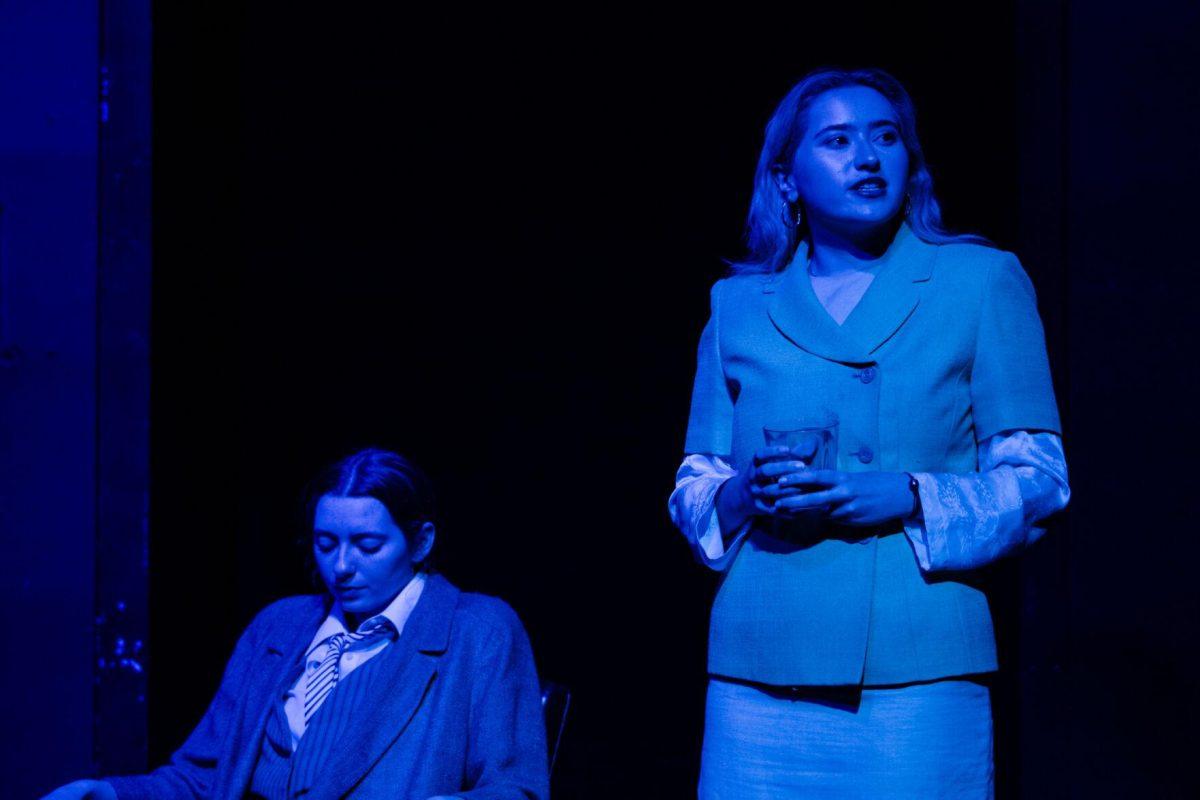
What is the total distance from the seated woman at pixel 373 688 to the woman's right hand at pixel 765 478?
0.97 meters

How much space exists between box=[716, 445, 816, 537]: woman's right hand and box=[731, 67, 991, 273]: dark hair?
0.49 m

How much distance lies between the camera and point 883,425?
214cm

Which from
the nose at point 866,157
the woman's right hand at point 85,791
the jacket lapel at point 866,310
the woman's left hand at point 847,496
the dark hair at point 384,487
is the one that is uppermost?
the nose at point 866,157

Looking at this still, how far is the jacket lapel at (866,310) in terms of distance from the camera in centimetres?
217

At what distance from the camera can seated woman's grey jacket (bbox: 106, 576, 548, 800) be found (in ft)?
9.26

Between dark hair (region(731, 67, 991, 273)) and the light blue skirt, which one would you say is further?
dark hair (region(731, 67, 991, 273))

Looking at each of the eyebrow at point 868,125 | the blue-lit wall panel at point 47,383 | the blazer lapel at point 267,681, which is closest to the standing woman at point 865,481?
the eyebrow at point 868,125

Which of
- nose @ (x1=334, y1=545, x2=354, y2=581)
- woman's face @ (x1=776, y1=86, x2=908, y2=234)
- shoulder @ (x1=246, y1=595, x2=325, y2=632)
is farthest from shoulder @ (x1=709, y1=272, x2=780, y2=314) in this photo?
shoulder @ (x1=246, y1=595, x2=325, y2=632)

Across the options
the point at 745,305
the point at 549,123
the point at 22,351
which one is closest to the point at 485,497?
the point at 549,123

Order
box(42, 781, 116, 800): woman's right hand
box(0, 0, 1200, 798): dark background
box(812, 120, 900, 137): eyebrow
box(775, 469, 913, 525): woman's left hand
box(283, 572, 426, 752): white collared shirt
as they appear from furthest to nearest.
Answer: box(0, 0, 1200, 798): dark background → box(283, 572, 426, 752): white collared shirt → box(42, 781, 116, 800): woman's right hand → box(812, 120, 900, 137): eyebrow → box(775, 469, 913, 525): woman's left hand

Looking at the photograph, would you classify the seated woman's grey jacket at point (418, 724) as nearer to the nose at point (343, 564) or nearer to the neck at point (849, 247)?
the nose at point (343, 564)

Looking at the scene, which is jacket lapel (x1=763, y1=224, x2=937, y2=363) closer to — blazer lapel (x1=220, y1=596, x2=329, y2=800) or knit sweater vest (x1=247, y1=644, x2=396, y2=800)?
knit sweater vest (x1=247, y1=644, x2=396, y2=800)

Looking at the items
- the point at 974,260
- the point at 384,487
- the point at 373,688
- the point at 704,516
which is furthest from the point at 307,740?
the point at 974,260

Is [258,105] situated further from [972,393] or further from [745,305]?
[972,393]
